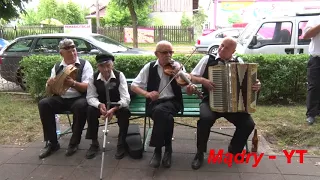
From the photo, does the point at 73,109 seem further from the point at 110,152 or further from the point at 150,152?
the point at 150,152

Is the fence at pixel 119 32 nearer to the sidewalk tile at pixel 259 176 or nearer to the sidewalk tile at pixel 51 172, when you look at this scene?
the sidewalk tile at pixel 51 172

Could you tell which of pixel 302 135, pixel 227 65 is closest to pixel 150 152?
pixel 227 65

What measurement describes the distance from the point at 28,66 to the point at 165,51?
145 inches

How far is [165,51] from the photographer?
12.3 feet

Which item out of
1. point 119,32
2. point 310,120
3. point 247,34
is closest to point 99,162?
point 310,120

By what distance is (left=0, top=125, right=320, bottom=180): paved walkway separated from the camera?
3.48 m

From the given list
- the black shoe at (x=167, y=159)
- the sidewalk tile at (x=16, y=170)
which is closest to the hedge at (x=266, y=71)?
the black shoe at (x=167, y=159)

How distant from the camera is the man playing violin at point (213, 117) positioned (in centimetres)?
362

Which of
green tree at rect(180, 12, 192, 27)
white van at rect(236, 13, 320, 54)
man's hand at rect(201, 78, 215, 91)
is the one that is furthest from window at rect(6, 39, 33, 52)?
green tree at rect(180, 12, 192, 27)

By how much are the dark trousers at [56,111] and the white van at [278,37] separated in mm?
5529

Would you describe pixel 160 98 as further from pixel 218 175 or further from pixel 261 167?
pixel 261 167

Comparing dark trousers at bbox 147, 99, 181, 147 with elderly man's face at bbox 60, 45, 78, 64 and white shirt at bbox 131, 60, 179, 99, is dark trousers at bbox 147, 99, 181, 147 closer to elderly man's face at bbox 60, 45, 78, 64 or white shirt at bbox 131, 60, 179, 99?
white shirt at bbox 131, 60, 179, 99

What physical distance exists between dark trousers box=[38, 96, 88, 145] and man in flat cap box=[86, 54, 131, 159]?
0.13 meters

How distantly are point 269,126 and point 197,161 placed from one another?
1.76 meters
